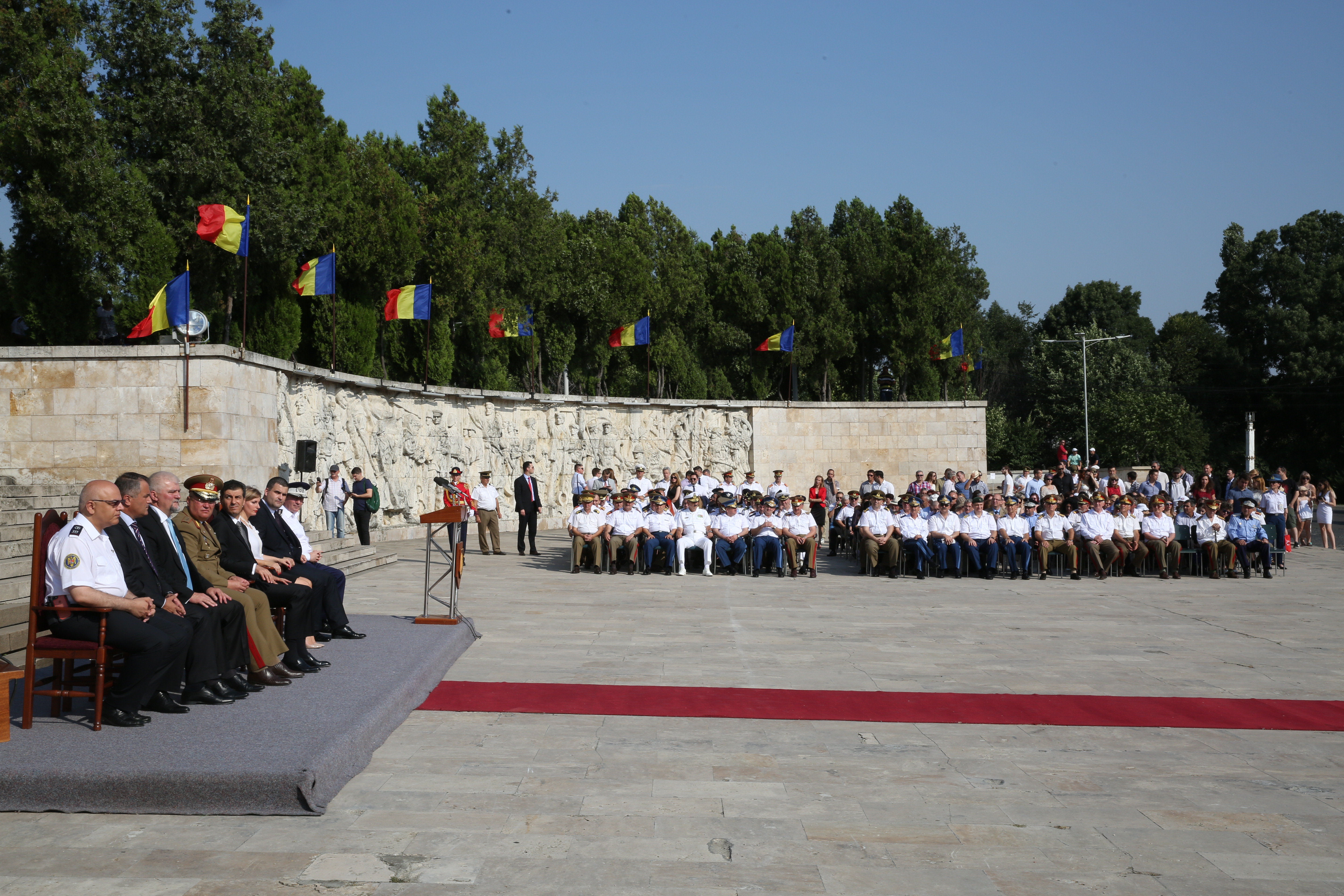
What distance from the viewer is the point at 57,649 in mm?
5469

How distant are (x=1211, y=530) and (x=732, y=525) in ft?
25.5

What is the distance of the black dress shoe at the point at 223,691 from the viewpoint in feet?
Result: 20.8

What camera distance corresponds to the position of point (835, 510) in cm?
2023

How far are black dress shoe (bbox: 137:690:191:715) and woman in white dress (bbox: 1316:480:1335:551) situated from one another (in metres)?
23.5

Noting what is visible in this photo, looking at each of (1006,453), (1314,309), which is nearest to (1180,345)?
(1314,309)

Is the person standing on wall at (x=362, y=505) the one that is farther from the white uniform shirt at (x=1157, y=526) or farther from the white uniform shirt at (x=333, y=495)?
the white uniform shirt at (x=1157, y=526)

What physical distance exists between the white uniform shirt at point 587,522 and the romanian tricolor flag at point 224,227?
21.8 feet

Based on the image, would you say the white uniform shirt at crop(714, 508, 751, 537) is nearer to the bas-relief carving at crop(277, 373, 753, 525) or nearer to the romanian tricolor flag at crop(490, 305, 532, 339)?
the bas-relief carving at crop(277, 373, 753, 525)

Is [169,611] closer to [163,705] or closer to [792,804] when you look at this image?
[163,705]

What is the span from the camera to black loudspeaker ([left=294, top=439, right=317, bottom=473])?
18172 mm

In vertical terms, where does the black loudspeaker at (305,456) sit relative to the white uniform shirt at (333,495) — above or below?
above

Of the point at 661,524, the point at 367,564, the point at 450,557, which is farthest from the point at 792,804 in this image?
the point at 367,564

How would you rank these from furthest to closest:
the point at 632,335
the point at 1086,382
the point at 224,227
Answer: the point at 1086,382
the point at 632,335
the point at 224,227

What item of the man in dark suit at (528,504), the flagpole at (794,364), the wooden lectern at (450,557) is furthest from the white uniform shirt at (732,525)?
the flagpole at (794,364)
